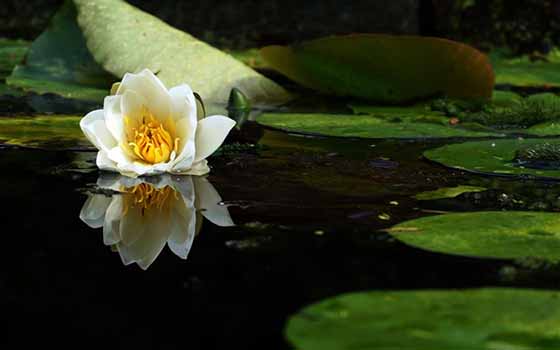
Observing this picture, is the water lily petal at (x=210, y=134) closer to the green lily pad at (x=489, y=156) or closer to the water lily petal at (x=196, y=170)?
the water lily petal at (x=196, y=170)

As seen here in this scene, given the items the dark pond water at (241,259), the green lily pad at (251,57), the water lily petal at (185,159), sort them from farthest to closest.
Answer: the green lily pad at (251,57) → the water lily petal at (185,159) → the dark pond water at (241,259)

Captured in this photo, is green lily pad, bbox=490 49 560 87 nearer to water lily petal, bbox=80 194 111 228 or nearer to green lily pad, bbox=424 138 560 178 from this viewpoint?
green lily pad, bbox=424 138 560 178

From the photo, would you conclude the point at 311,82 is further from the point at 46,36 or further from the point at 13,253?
the point at 13,253

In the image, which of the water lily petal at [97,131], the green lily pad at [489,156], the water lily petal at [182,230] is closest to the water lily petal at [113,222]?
the water lily petal at [182,230]

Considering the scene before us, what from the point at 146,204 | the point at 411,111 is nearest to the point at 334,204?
the point at 146,204

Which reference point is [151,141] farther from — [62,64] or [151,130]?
[62,64]

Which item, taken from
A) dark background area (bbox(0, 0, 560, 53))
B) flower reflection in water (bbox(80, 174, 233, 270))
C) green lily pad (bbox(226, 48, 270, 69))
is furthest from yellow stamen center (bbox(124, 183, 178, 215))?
dark background area (bbox(0, 0, 560, 53))
